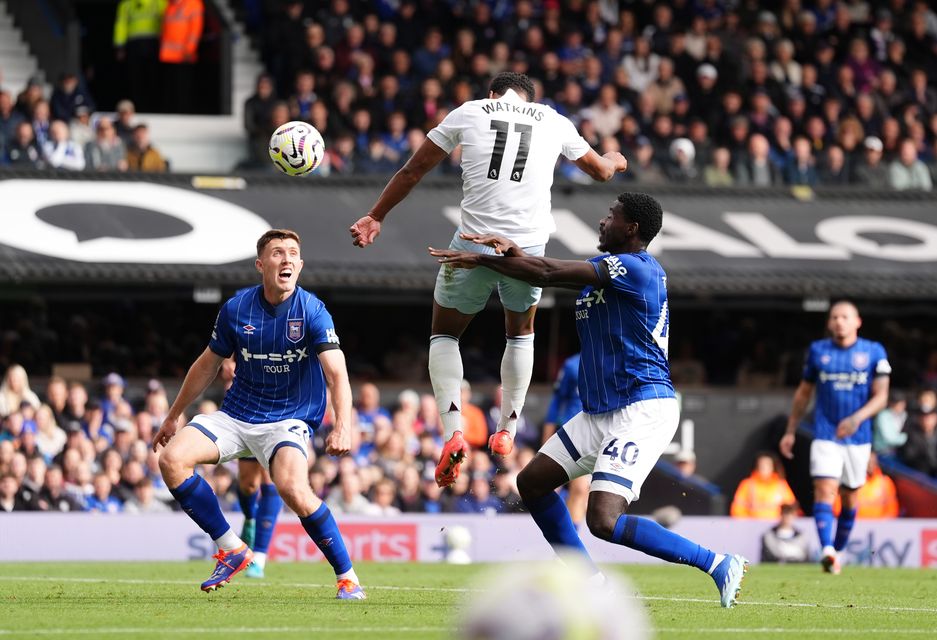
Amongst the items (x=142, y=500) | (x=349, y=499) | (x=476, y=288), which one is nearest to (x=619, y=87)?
(x=349, y=499)

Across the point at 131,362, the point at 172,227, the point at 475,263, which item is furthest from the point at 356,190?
the point at 475,263

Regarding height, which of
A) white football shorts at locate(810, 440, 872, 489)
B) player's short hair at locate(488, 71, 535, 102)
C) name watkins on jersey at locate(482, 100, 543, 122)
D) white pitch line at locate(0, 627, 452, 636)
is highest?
player's short hair at locate(488, 71, 535, 102)

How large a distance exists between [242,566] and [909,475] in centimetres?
1117

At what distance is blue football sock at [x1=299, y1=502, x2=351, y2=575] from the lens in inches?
388

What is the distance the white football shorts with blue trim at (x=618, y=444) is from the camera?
29.7 feet

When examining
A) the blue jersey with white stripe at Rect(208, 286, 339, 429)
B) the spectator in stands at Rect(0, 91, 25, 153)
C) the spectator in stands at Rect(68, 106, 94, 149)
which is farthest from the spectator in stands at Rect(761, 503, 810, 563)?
the spectator in stands at Rect(0, 91, 25, 153)

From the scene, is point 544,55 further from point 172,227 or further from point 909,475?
point 909,475

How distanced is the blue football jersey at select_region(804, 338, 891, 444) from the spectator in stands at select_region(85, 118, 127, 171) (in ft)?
28.5

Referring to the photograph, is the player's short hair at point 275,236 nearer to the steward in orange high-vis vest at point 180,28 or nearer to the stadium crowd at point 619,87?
the stadium crowd at point 619,87

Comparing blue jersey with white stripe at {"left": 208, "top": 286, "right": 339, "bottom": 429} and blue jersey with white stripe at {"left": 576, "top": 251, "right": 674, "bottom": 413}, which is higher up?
blue jersey with white stripe at {"left": 576, "top": 251, "right": 674, "bottom": 413}

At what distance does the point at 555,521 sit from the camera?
31.7ft

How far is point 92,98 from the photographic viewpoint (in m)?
23.4

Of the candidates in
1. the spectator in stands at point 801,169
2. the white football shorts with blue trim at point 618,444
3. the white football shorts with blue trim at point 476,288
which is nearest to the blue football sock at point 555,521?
the white football shorts with blue trim at point 618,444

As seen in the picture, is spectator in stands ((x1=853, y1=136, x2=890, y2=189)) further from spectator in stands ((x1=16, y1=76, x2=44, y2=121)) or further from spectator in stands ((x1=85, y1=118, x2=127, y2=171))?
spectator in stands ((x1=16, y1=76, x2=44, y2=121))
